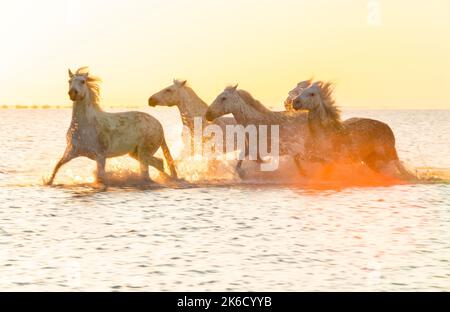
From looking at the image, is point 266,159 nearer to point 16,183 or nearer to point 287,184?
point 287,184

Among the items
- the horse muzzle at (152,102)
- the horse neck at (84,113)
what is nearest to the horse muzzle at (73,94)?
the horse neck at (84,113)

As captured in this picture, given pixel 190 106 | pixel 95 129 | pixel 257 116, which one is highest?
pixel 190 106

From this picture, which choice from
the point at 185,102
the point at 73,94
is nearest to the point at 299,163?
the point at 185,102

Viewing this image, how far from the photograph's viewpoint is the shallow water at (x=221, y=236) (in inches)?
408

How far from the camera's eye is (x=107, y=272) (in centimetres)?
1070

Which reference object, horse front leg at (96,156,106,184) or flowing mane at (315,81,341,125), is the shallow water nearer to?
horse front leg at (96,156,106,184)

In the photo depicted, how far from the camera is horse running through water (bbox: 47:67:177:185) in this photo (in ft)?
61.1

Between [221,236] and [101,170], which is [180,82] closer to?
[101,170]

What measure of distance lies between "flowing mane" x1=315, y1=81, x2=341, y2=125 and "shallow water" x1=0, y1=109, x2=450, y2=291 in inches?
52.6

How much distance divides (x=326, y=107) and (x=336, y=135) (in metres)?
0.58

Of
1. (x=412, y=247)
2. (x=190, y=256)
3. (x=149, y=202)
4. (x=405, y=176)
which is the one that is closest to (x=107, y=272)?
(x=190, y=256)

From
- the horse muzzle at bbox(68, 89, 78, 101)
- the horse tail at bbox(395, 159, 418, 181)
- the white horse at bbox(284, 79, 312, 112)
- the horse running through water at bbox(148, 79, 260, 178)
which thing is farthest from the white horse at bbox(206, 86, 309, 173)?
the horse muzzle at bbox(68, 89, 78, 101)

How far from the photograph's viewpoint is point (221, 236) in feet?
43.4
